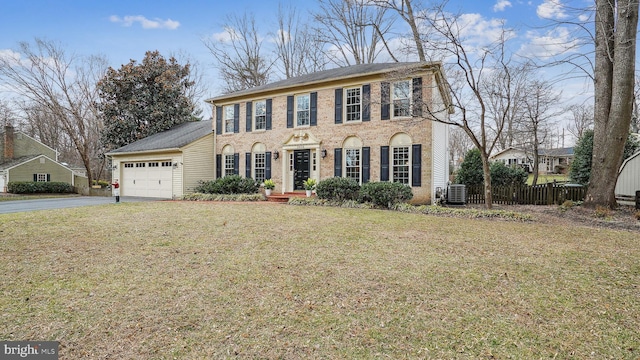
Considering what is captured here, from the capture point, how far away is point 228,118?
59.1ft

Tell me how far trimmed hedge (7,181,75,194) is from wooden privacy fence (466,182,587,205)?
2986 cm

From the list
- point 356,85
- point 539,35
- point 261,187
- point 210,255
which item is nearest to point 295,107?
point 356,85

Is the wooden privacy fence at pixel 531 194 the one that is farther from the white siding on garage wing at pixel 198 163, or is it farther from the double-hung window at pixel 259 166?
the white siding on garage wing at pixel 198 163

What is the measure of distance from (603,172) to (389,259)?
10.0 meters

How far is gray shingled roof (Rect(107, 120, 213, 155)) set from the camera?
17750 millimetres

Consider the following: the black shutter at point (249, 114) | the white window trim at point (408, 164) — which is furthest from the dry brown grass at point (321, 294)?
the black shutter at point (249, 114)

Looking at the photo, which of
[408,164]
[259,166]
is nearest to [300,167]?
[259,166]

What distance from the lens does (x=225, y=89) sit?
2936cm

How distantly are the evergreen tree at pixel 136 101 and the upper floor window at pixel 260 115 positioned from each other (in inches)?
435

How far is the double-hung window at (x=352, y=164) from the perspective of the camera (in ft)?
46.6

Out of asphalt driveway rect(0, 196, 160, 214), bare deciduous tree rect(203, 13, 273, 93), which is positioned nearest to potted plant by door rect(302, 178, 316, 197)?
asphalt driveway rect(0, 196, 160, 214)

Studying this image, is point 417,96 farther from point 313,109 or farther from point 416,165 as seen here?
point 313,109

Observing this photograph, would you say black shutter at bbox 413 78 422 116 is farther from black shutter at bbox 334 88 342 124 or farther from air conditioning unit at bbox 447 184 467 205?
air conditioning unit at bbox 447 184 467 205

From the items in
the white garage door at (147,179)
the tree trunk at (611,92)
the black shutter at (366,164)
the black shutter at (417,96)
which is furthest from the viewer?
the white garage door at (147,179)
